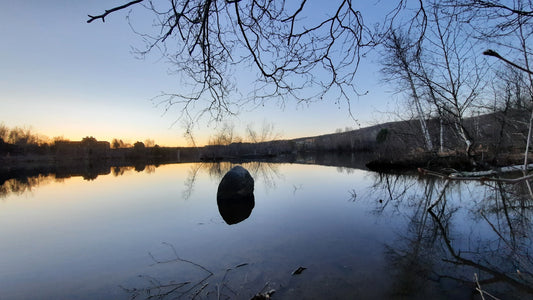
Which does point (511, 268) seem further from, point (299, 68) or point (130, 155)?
point (130, 155)

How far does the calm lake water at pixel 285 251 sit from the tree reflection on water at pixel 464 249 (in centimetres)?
2

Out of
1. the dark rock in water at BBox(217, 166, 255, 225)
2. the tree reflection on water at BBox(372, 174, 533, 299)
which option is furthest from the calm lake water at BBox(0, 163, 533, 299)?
the dark rock in water at BBox(217, 166, 255, 225)

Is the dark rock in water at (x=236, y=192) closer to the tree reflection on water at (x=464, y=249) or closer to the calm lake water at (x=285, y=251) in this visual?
the calm lake water at (x=285, y=251)

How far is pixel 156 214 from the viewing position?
26.0 ft

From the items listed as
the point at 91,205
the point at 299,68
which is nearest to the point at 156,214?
the point at 91,205

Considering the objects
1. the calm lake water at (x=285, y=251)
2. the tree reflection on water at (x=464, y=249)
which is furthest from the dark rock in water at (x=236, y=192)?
the tree reflection on water at (x=464, y=249)

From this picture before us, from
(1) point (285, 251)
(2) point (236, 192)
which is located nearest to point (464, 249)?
(1) point (285, 251)

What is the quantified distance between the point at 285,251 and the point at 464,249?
3.07m

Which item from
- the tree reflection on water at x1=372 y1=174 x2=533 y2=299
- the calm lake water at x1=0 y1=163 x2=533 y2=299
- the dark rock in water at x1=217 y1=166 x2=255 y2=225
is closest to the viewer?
the tree reflection on water at x1=372 y1=174 x2=533 y2=299

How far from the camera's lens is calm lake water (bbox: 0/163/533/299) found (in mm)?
3305

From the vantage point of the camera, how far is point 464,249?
4.18 m

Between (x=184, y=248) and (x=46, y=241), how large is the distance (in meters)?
3.69

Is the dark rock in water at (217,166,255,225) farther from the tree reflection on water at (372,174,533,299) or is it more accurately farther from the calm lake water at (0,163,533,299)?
the tree reflection on water at (372,174,533,299)

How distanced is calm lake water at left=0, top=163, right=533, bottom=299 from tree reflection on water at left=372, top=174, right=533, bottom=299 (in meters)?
0.02
